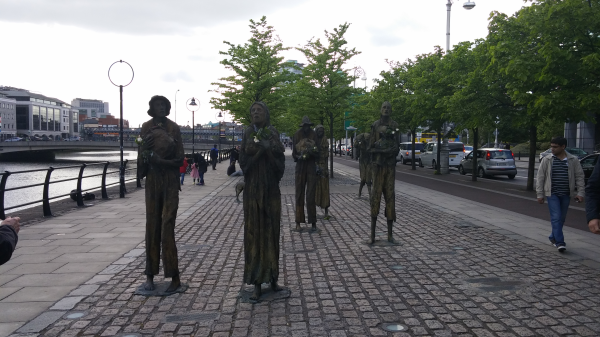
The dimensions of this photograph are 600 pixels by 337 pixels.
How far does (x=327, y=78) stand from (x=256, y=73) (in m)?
4.26

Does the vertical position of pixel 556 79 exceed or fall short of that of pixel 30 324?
it exceeds it

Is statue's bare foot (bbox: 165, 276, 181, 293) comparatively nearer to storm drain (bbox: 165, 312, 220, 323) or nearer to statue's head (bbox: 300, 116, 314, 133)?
storm drain (bbox: 165, 312, 220, 323)

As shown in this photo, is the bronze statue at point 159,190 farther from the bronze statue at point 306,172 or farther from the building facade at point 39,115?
the building facade at point 39,115

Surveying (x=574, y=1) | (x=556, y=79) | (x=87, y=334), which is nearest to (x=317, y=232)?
(x=87, y=334)

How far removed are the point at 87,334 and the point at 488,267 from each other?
4860 mm

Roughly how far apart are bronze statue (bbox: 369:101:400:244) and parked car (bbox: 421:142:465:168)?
26.6 metres

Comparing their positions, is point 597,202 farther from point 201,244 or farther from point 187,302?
point 201,244

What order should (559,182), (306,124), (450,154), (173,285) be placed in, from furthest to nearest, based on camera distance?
(450,154), (306,124), (559,182), (173,285)

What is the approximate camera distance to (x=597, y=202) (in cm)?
377

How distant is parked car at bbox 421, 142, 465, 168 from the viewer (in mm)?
33188

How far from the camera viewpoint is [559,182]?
24.6 feet

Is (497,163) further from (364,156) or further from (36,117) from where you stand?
(36,117)

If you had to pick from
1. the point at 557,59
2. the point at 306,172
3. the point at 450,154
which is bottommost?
the point at 450,154

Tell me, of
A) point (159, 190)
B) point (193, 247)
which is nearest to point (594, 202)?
point (159, 190)
